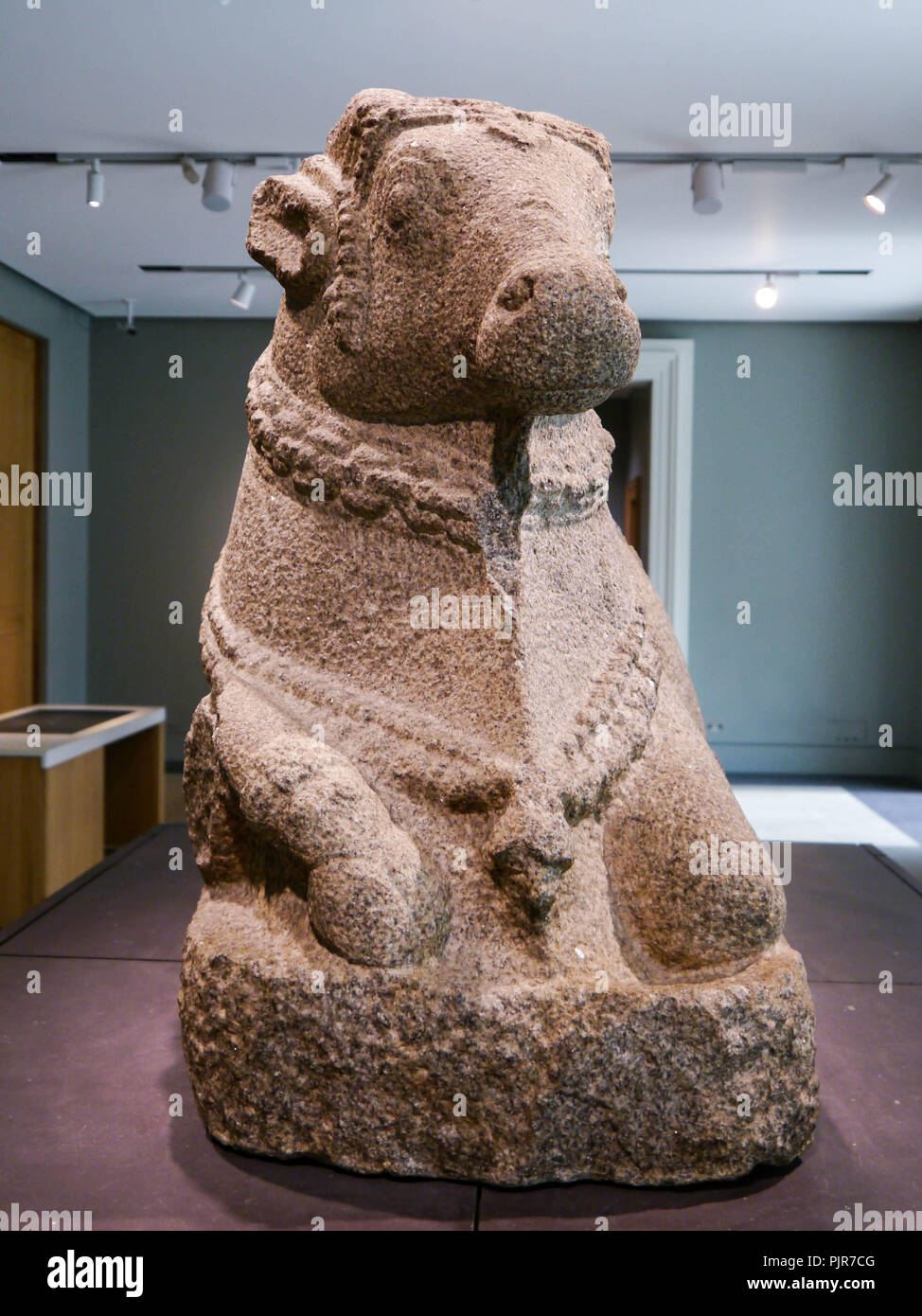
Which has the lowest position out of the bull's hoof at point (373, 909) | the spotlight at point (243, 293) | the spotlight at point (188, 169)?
the bull's hoof at point (373, 909)

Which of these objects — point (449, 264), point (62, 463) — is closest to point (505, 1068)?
point (449, 264)

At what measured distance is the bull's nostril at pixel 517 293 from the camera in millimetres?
1595

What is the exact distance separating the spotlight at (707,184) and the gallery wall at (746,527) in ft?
6.87

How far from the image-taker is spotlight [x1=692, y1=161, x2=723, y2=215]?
13.3ft

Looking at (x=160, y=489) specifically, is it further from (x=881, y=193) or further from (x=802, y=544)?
(x=881, y=193)

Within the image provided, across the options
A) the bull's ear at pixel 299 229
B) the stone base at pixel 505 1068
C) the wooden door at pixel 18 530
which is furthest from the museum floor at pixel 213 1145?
the wooden door at pixel 18 530

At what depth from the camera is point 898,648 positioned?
6.30m

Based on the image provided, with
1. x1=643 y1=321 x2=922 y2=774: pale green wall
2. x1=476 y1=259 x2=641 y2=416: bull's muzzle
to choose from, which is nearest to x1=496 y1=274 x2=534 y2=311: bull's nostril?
x1=476 y1=259 x2=641 y2=416: bull's muzzle

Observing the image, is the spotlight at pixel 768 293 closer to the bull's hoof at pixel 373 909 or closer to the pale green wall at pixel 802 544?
the pale green wall at pixel 802 544

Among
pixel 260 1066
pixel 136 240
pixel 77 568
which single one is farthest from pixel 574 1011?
pixel 77 568

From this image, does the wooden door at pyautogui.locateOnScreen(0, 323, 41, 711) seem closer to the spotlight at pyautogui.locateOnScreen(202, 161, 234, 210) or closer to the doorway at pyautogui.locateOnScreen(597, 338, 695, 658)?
the spotlight at pyautogui.locateOnScreen(202, 161, 234, 210)

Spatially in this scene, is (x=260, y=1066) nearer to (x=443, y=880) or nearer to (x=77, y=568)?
(x=443, y=880)

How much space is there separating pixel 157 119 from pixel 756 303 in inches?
120
